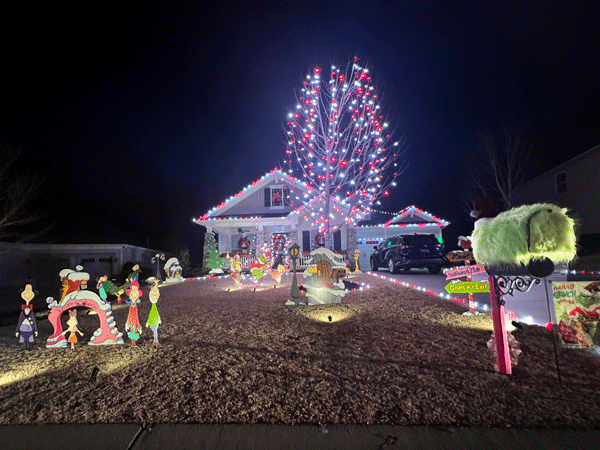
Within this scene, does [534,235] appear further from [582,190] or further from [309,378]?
[582,190]

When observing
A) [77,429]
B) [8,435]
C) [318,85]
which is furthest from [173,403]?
[318,85]

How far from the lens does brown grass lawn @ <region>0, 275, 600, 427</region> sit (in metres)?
2.69

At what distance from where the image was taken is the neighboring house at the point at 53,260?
17172 mm

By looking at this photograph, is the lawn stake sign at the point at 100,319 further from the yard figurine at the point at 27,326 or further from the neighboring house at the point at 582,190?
the neighboring house at the point at 582,190

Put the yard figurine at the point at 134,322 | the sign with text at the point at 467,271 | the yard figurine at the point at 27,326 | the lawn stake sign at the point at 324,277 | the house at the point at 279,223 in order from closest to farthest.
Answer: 1. the sign with text at the point at 467,271
2. the yard figurine at the point at 134,322
3. the yard figurine at the point at 27,326
4. the lawn stake sign at the point at 324,277
5. the house at the point at 279,223

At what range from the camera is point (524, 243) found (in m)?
2.92

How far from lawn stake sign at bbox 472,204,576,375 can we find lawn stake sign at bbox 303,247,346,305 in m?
4.09

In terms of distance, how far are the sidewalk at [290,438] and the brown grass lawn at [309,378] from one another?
0.31 ft

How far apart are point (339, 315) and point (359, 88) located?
371 inches

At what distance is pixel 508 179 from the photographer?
19406mm

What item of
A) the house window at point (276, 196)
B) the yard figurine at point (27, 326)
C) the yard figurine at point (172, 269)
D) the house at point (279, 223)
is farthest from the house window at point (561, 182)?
the yard figurine at point (27, 326)

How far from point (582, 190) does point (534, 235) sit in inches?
694

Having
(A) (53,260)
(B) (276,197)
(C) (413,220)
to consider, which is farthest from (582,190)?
(A) (53,260)

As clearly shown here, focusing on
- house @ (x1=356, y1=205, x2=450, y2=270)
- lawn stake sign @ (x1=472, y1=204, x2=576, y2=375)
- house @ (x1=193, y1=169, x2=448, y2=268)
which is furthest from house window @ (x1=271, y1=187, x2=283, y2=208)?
lawn stake sign @ (x1=472, y1=204, x2=576, y2=375)
